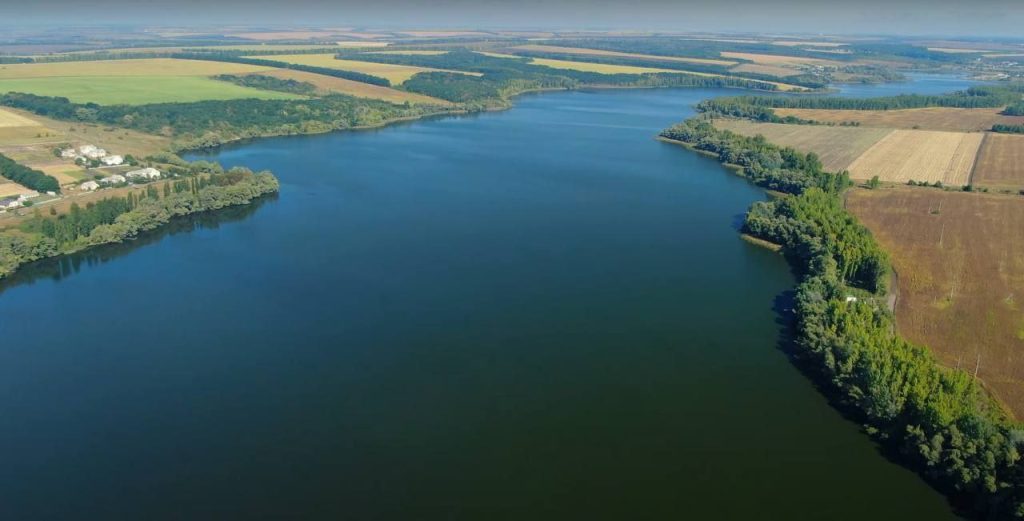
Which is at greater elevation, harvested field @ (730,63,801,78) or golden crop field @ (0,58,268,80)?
harvested field @ (730,63,801,78)

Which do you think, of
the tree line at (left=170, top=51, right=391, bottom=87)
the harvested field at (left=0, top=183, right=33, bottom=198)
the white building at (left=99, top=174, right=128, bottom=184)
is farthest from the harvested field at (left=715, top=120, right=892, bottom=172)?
the harvested field at (left=0, top=183, right=33, bottom=198)

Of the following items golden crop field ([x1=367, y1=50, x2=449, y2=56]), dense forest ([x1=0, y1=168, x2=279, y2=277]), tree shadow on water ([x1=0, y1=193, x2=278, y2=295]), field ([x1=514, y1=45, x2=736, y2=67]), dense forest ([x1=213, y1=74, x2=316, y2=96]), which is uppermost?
field ([x1=514, y1=45, x2=736, y2=67])

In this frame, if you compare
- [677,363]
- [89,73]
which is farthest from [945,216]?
[89,73]

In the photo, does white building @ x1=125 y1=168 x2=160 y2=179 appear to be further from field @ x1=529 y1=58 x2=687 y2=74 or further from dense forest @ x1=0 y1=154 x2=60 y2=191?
field @ x1=529 y1=58 x2=687 y2=74

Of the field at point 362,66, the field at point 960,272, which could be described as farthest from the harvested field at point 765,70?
the field at point 960,272

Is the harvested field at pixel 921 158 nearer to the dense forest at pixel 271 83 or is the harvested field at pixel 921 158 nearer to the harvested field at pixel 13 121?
the dense forest at pixel 271 83
